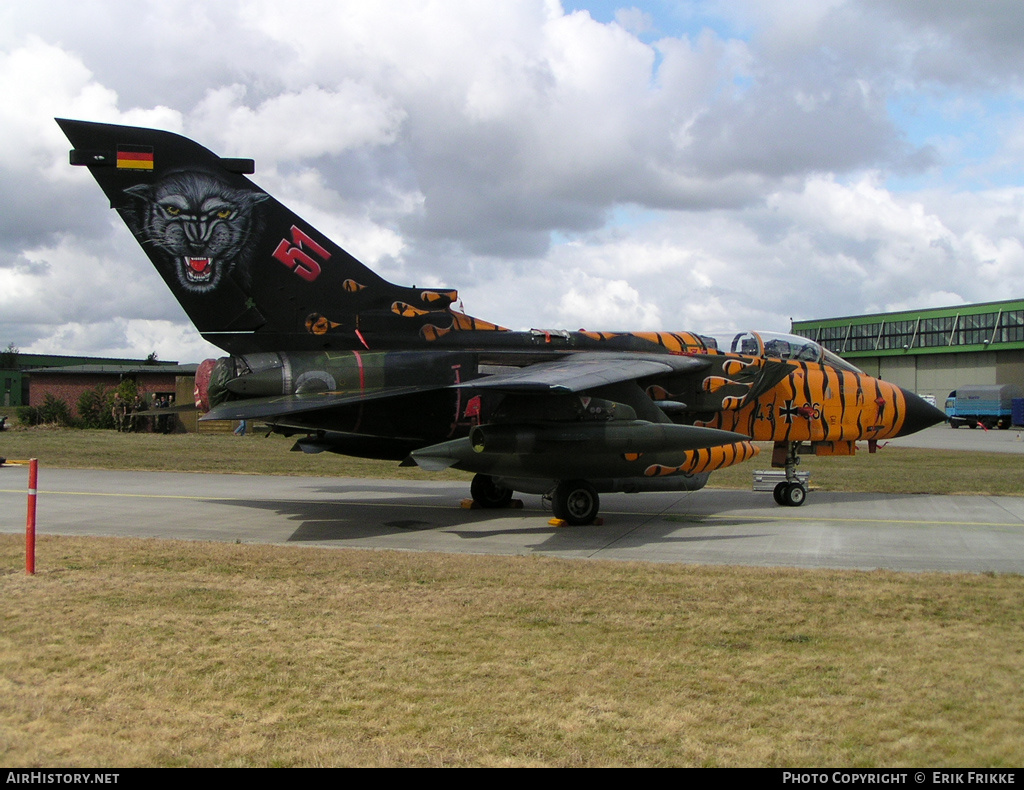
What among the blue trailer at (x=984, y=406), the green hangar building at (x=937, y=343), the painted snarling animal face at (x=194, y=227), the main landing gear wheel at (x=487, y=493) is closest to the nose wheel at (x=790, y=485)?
the main landing gear wheel at (x=487, y=493)

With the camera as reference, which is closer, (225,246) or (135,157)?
(135,157)

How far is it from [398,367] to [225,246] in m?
3.41

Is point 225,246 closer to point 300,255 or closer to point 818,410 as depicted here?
point 300,255

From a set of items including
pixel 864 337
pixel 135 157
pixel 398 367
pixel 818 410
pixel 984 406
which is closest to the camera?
pixel 135 157

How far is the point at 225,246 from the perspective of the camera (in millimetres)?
13500

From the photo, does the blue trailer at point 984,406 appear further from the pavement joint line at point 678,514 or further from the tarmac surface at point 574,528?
the pavement joint line at point 678,514

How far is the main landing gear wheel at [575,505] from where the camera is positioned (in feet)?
43.5

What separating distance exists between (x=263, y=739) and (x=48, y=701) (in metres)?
1.52

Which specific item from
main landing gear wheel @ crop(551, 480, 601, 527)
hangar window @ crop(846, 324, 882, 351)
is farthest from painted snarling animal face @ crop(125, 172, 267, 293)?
hangar window @ crop(846, 324, 882, 351)

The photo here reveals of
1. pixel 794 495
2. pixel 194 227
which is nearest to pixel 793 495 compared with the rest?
pixel 794 495

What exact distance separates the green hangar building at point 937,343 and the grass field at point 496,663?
2568 inches

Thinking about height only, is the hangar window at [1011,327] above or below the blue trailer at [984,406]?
above
